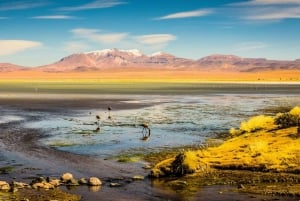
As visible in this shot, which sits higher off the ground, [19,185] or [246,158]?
[246,158]

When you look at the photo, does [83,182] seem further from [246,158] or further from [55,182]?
[246,158]

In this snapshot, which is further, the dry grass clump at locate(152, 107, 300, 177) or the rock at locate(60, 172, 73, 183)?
the dry grass clump at locate(152, 107, 300, 177)

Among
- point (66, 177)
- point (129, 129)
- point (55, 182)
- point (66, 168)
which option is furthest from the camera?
point (129, 129)

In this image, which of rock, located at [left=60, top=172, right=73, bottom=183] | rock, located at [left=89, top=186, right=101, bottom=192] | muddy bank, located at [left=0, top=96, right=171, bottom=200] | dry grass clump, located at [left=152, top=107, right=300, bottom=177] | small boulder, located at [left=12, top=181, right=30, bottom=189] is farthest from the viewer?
dry grass clump, located at [left=152, top=107, right=300, bottom=177]

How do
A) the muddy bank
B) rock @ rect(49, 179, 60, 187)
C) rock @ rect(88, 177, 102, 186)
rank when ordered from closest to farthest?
the muddy bank < rock @ rect(49, 179, 60, 187) < rock @ rect(88, 177, 102, 186)

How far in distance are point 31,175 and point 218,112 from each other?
29.9 m

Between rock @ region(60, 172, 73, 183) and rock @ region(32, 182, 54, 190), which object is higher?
rock @ region(60, 172, 73, 183)

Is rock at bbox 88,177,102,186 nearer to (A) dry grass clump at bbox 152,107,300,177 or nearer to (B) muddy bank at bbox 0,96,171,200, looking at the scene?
(B) muddy bank at bbox 0,96,171,200

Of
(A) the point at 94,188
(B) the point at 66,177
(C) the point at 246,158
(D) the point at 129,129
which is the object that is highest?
(C) the point at 246,158

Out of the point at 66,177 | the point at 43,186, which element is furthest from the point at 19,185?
the point at 66,177

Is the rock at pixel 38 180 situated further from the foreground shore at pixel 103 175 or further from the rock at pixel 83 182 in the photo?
the rock at pixel 83 182

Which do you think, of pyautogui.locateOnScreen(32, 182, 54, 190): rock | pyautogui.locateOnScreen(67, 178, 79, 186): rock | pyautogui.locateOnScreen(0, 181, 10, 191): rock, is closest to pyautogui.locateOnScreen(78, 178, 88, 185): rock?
pyautogui.locateOnScreen(67, 178, 79, 186): rock

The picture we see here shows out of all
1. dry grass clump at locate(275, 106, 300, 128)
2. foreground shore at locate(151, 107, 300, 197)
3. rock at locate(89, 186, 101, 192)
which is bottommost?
rock at locate(89, 186, 101, 192)

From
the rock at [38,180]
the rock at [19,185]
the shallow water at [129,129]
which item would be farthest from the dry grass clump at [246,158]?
the shallow water at [129,129]
